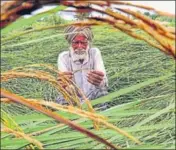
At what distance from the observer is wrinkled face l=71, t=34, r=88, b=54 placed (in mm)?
3805

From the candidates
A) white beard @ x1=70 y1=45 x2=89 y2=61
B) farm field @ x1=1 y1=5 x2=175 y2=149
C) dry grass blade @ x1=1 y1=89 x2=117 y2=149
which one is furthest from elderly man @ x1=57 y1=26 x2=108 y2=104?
dry grass blade @ x1=1 y1=89 x2=117 y2=149

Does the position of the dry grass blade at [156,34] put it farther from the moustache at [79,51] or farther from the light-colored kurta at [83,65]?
the moustache at [79,51]

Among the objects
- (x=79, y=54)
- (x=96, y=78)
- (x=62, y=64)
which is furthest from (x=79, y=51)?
(x=96, y=78)

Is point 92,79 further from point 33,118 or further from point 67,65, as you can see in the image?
point 33,118

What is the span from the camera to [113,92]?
109 centimetres

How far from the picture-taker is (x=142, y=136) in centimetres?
118

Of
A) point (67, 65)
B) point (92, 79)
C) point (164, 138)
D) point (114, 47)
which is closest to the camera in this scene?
point (164, 138)

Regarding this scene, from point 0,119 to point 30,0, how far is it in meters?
0.29

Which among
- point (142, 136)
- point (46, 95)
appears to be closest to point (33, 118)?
point (142, 136)

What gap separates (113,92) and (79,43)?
2757 mm

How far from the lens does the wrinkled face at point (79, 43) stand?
150 inches

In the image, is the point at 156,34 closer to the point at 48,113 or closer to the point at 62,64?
the point at 48,113

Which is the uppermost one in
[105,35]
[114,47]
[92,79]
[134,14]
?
[105,35]

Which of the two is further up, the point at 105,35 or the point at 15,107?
the point at 105,35
